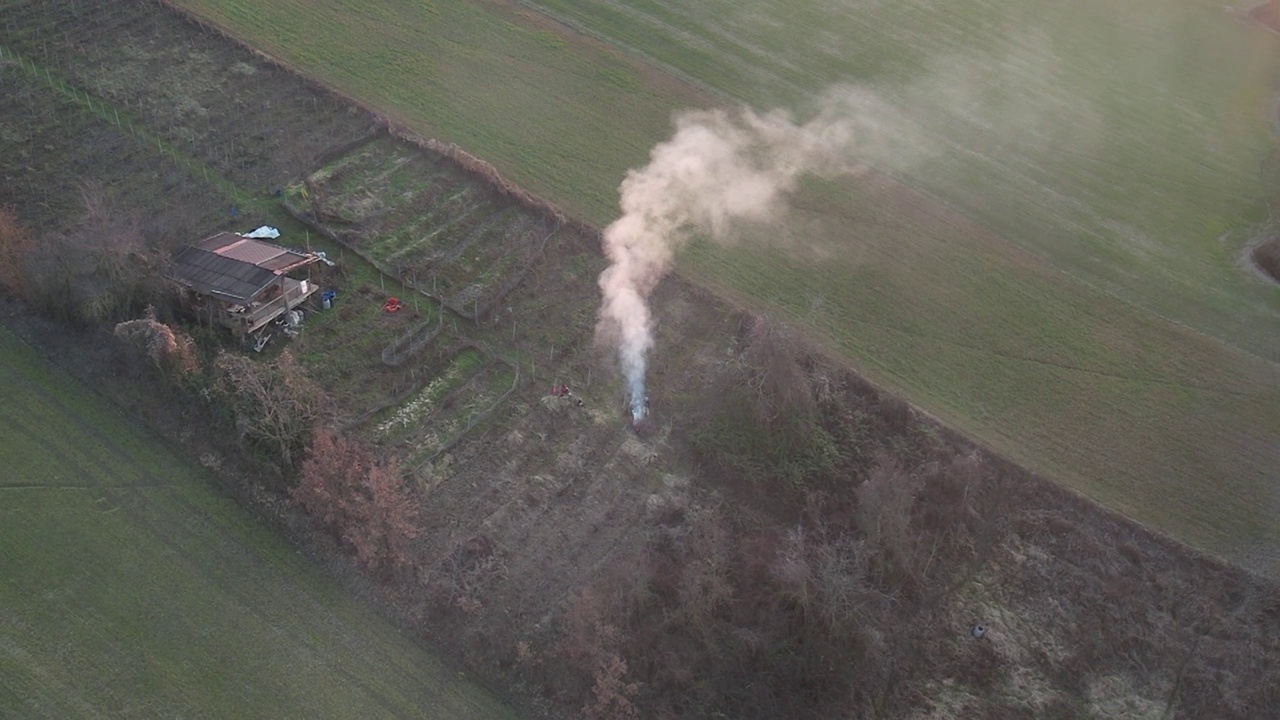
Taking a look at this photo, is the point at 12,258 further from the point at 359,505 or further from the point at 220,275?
the point at 359,505

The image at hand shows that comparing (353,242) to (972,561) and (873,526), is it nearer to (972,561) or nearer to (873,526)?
(873,526)

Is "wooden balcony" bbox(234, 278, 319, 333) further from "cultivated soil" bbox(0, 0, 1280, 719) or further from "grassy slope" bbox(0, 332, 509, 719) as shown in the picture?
"grassy slope" bbox(0, 332, 509, 719)

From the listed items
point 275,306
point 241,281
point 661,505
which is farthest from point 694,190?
point 241,281

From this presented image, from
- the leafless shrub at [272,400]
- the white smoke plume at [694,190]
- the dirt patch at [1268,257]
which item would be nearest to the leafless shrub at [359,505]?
the leafless shrub at [272,400]

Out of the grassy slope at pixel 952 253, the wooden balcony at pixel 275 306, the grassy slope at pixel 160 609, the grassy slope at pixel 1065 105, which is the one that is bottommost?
the grassy slope at pixel 160 609

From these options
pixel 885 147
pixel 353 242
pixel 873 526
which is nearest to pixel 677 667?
pixel 873 526

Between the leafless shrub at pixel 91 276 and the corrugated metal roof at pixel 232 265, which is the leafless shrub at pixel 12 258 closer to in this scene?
the leafless shrub at pixel 91 276

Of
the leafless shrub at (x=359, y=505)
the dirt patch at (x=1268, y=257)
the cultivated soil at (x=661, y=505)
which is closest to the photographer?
the cultivated soil at (x=661, y=505)
